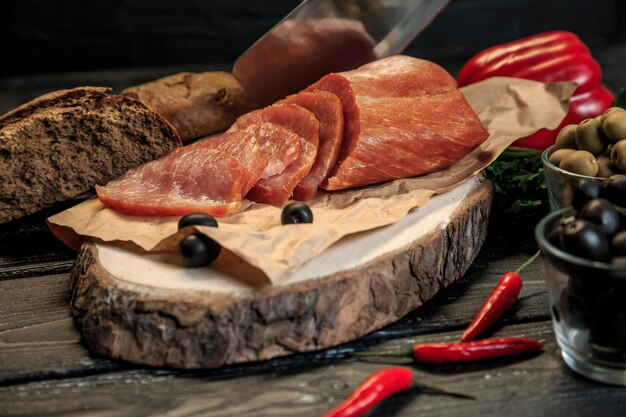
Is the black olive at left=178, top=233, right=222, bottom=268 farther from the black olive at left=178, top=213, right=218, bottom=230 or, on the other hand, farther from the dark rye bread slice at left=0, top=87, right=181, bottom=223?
the dark rye bread slice at left=0, top=87, right=181, bottom=223

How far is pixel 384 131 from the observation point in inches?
89.0

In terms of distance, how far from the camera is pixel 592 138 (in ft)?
6.91

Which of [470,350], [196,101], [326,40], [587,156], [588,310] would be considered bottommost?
[470,350]

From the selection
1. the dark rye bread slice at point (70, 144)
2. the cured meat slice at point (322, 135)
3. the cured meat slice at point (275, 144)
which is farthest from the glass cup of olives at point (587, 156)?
the dark rye bread slice at point (70, 144)

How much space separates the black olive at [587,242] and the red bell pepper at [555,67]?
1642mm

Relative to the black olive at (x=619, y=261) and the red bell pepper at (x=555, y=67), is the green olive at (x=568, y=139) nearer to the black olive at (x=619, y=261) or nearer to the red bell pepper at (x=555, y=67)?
the black olive at (x=619, y=261)

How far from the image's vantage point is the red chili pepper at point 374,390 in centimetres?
151

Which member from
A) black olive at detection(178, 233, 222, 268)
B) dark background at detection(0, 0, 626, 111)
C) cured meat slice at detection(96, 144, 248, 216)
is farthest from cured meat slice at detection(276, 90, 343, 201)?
dark background at detection(0, 0, 626, 111)

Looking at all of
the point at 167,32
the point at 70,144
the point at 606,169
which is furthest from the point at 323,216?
the point at 167,32

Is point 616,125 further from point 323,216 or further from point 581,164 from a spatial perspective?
point 323,216

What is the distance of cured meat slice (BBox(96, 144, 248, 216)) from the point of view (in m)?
2.08

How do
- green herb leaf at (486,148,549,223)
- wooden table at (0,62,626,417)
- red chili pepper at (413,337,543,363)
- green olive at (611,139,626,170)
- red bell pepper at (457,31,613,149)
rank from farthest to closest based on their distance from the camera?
red bell pepper at (457,31,613,149) → green herb leaf at (486,148,549,223) → green olive at (611,139,626,170) → red chili pepper at (413,337,543,363) → wooden table at (0,62,626,417)

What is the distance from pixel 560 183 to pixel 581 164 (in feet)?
0.23

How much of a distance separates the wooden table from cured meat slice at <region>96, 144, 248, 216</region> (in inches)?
13.4
